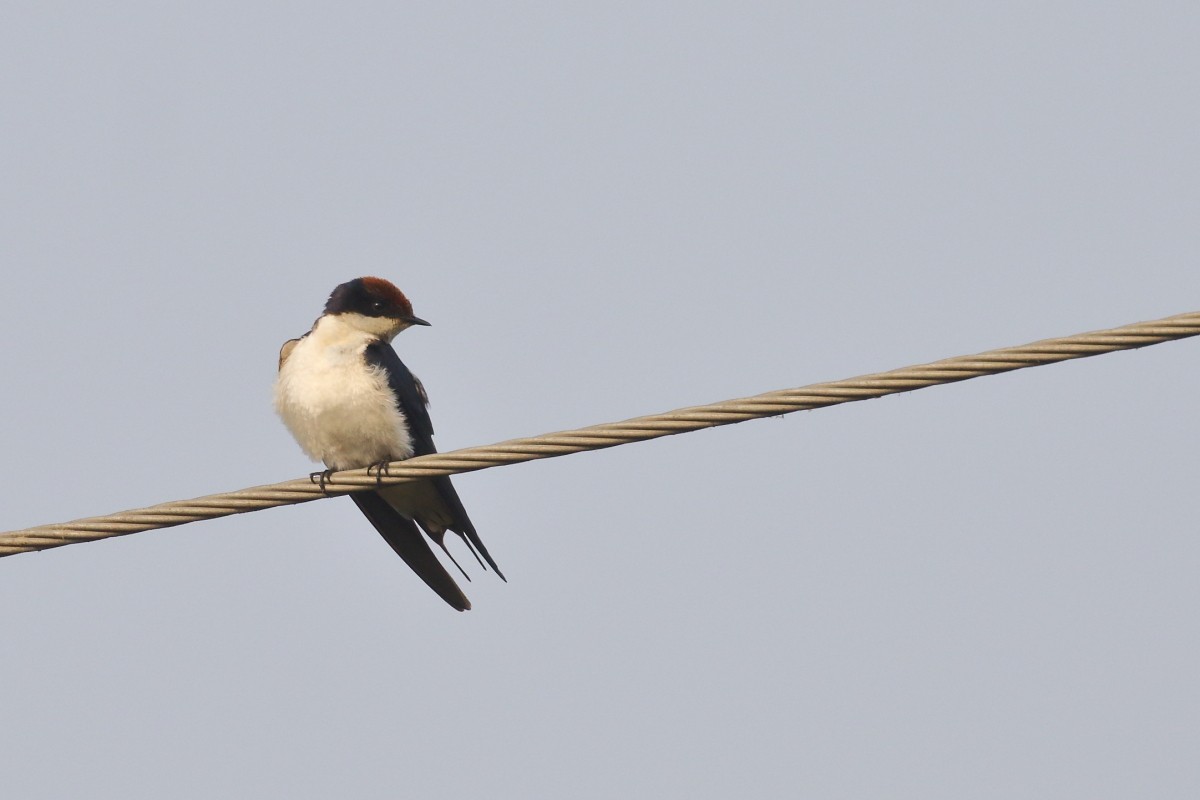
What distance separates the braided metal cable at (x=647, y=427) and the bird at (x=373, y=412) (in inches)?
53.6

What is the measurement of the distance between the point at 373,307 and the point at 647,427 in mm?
2730

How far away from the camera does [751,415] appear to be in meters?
4.57

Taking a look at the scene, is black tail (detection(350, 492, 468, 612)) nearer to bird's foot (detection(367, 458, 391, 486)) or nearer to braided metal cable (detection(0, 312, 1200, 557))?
bird's foot (detection(367, 458, 391, 486))

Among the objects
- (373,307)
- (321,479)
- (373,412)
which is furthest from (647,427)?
(373,307)

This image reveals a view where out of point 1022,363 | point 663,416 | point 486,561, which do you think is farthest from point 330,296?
point 1022,363

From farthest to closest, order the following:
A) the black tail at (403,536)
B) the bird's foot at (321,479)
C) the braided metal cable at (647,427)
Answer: the black tail at (403,536) < the bird's foot at (321,479) < the braided metal cable at (647,427)

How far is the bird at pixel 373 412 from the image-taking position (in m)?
6.78

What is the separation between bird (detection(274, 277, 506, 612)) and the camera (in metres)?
6.78

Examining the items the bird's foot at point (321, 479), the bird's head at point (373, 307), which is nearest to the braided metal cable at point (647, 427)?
the bird's foot at point (321, 479)

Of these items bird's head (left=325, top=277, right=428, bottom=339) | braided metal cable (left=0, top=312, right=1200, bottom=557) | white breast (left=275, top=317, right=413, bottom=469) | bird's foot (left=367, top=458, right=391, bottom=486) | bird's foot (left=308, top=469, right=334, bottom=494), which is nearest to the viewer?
braided metal cable (left=0, top=312, right=1200, bottom=557)

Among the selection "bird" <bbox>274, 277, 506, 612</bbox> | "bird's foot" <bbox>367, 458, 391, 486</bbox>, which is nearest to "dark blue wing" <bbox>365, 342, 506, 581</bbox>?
"bird" <bbox>274, 277, 506, 612</bbox>

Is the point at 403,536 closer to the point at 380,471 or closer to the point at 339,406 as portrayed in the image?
the point at 339,406

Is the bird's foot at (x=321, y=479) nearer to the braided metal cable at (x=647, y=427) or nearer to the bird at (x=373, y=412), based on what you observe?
the braided metal cable at (x=647, y=427)

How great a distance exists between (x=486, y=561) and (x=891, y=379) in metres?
2.80
